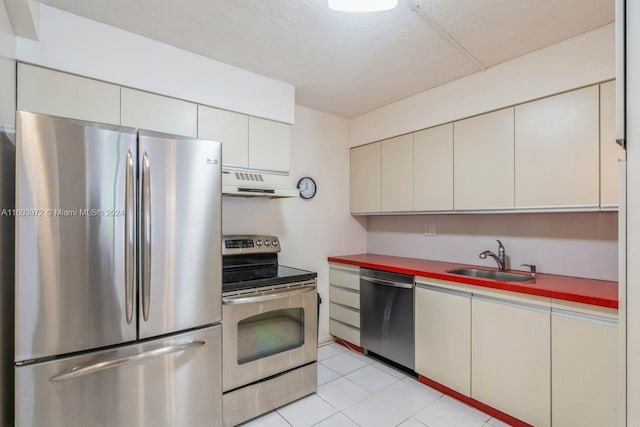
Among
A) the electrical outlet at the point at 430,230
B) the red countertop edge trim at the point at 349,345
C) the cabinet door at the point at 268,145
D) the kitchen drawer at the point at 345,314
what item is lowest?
the red countertop edge trim at the point at 349,345

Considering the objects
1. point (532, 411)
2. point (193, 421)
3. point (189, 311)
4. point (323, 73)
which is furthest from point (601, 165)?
point (193, 421)

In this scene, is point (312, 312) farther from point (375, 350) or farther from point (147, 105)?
point (147, 105)

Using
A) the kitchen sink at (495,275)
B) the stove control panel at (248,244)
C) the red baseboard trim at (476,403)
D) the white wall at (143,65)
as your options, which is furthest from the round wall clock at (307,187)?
the red baseboard trim at (476,403)

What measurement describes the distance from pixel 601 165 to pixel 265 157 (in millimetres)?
2229

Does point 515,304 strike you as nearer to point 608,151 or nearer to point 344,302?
point 608,151

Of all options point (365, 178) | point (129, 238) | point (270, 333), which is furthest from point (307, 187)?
point (129, 238)

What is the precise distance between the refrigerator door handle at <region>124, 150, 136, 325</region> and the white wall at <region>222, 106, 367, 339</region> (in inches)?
49.0

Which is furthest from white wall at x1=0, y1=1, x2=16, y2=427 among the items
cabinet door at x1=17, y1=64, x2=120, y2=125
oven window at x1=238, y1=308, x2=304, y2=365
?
oven window at x1=238, y1=308, x2=304, y2=365

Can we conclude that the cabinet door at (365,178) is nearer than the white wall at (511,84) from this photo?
No

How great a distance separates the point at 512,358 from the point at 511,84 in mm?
1852

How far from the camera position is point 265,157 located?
2529 millimetres

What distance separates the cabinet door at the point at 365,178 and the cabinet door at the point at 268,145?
42.0 inches

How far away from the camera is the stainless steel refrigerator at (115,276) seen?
1.31m

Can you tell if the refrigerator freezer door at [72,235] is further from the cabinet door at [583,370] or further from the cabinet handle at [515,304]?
the cabinet door at [583,370]
